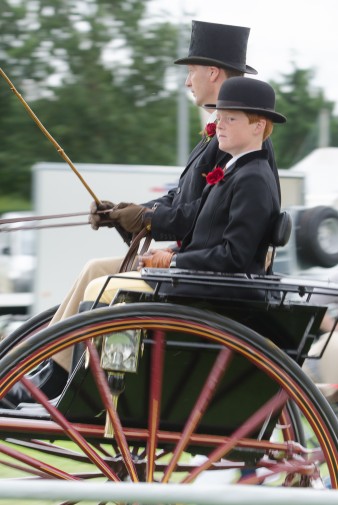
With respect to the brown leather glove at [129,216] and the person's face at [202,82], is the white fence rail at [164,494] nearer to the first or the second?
the brown leather glove at [129,216]

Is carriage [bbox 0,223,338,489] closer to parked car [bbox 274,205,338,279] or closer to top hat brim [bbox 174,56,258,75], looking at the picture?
top hat brim [bbox 174,56,258,75]

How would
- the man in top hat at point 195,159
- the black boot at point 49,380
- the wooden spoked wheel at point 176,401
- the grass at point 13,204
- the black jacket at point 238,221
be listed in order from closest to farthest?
the wooden spoked wheel at point 176,401, the black jacket at point 238,221, the black boot at point 49,380, the man in top hat at point 195,159, the grass at point 13,204

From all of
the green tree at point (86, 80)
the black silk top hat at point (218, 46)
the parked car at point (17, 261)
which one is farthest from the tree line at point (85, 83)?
the black silk top hat at point (218, 46)

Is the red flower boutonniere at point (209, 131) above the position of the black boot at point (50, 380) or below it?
above

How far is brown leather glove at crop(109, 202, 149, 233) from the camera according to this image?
11.2 feet

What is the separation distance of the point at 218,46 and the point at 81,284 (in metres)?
0.99

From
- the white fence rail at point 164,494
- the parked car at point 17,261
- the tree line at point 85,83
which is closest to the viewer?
the white fence rail at point 164,494

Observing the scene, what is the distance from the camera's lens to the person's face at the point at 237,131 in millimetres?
3160

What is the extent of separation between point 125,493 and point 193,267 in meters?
1.41

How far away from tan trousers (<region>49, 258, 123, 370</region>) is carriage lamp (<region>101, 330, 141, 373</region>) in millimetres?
485

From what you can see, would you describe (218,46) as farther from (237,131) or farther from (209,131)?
(237,131)

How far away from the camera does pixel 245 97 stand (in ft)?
10.3

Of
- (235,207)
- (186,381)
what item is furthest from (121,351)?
(235,207)

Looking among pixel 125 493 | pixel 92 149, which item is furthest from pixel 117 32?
pixel 125 493
